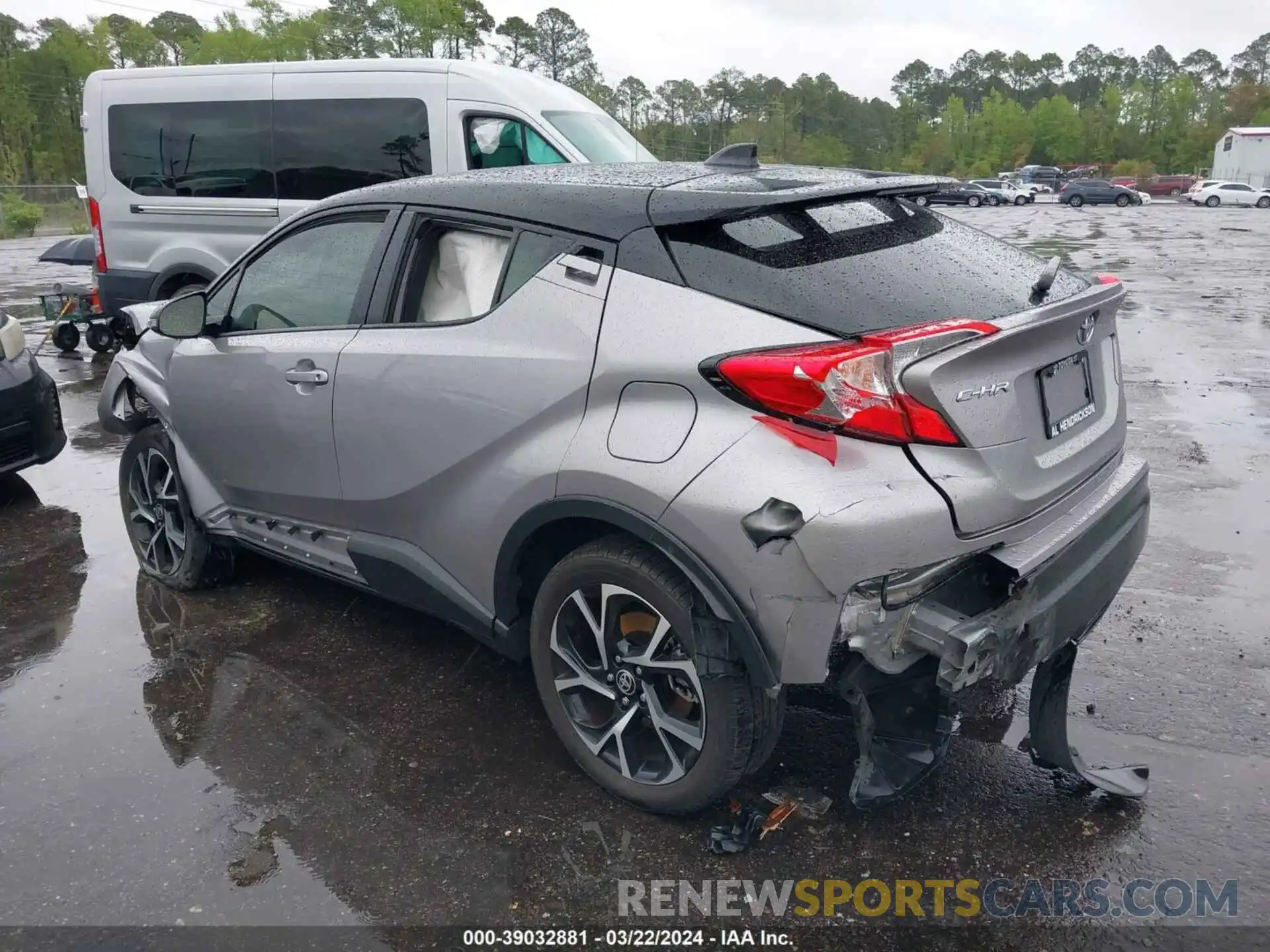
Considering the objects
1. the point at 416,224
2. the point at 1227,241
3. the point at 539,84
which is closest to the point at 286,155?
the point at 539,84

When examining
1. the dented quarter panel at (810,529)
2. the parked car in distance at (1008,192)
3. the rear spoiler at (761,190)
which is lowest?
Answer: the dented quarter panel at (810,529)

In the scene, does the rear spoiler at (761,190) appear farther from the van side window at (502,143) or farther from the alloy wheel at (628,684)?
the van side window at (502,143)

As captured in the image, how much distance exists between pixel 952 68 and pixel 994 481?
567 feet

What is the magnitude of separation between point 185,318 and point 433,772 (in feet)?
7.02

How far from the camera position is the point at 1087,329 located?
2.86 m

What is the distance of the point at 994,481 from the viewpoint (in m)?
2.44

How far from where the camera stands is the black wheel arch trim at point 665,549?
2457mm

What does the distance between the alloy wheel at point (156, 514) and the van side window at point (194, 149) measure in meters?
4.97

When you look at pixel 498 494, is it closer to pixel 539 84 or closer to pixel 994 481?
pixel 994 481

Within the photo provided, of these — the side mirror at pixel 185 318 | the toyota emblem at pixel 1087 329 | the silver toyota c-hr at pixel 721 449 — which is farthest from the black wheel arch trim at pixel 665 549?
the side mirror at pixel 185 318

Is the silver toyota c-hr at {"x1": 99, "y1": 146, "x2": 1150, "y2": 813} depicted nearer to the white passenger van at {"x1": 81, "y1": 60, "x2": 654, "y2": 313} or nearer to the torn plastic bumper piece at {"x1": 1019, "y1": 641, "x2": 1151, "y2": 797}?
the torn plastic bumper piece at {"x1": 1019, "y1": 641, "x2": 1151, "y2": 797}

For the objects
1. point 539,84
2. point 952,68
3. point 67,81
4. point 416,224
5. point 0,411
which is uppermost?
point 952,68

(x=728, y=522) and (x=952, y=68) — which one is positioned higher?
(x=952, y=68)

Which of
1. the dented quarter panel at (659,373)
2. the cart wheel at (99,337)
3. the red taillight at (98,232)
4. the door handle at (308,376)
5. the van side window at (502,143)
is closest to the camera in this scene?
the dented quarter panel at (659,373)
